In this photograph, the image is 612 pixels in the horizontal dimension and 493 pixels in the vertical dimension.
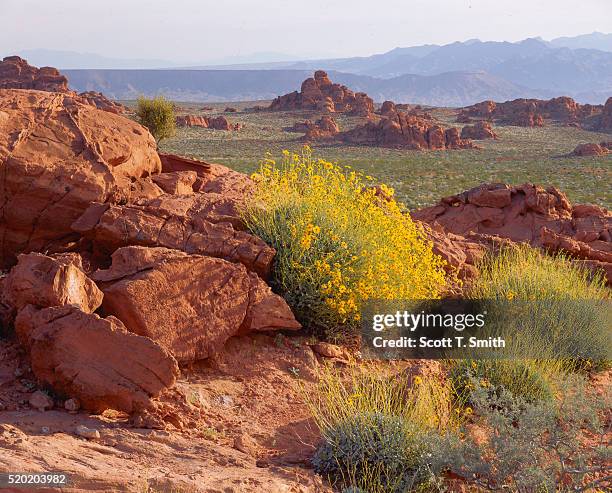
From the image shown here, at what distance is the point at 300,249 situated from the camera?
22.4 ft

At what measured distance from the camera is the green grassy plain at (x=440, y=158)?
30781mm

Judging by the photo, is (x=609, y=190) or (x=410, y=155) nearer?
(x=609, y=190)

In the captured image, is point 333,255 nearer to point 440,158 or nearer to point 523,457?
point 523,457

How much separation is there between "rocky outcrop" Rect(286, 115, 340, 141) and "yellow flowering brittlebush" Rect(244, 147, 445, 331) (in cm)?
5689

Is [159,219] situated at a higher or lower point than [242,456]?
higher

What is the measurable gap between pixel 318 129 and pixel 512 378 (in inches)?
2433

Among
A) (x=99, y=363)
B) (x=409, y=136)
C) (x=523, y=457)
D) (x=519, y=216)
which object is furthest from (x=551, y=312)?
(x=409, y=136)

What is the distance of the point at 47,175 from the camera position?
23.1 feet

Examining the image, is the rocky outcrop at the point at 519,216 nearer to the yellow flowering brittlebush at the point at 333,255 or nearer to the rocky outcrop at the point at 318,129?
the yellow flowering brittlebush at the point at 333,255

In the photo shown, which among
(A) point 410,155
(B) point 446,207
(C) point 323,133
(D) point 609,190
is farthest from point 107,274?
(C) point 323,133

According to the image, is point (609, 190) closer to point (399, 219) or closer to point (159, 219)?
point (399, 219)

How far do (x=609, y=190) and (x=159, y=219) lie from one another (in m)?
26.1

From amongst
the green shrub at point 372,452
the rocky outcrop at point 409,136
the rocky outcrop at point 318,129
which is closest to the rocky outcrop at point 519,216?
the green shrub at point 372,452

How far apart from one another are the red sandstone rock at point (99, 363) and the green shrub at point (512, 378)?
266cm
